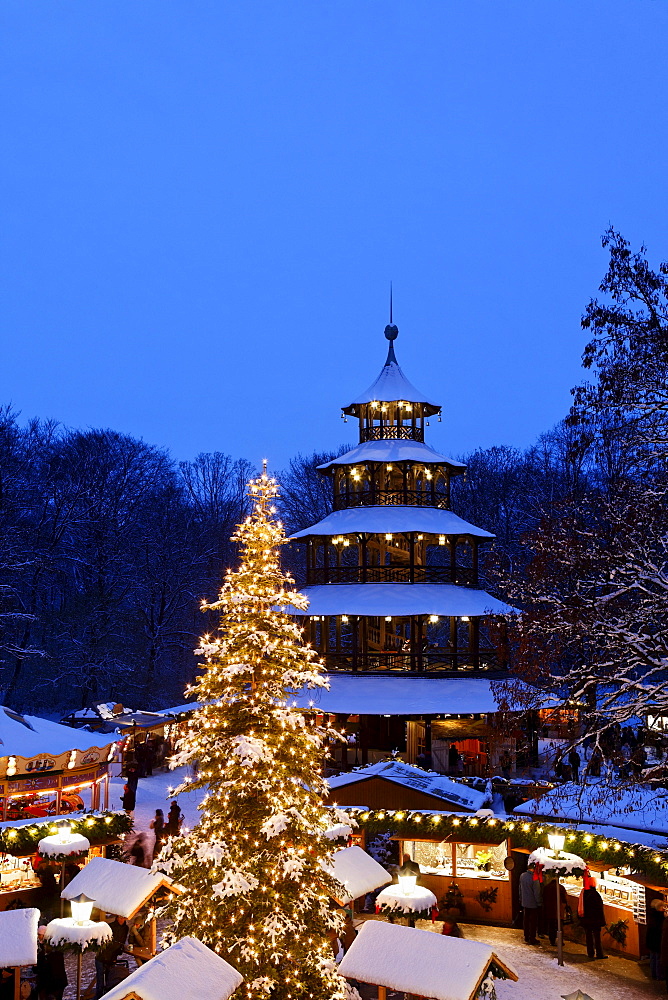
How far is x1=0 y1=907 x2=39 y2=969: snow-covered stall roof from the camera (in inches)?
407

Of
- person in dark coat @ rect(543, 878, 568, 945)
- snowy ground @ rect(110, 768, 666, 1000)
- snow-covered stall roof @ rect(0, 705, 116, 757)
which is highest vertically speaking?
snow-covered stall roof @ rect(0, 705, 116, 757)

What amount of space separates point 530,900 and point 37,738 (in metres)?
11.4

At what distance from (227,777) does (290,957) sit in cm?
212

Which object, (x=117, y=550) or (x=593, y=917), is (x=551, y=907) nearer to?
(x=593, y=917)

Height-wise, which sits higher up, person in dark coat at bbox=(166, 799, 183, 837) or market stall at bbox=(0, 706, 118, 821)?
market stall at bbox=(0, 706, 118, 821)

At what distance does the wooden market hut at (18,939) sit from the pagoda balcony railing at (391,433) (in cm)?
2560

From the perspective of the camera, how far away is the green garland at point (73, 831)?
51.6ft

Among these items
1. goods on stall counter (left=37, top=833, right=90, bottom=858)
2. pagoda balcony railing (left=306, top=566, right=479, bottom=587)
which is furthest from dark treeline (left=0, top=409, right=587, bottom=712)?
goods on stall counter (left=37, top=833, right=90, bottom=858)

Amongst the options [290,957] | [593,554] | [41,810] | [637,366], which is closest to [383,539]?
[41,810]

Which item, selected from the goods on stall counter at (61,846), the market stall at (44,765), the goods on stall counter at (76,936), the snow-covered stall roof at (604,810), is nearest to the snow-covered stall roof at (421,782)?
the snow-covered stall roof at (604,810)

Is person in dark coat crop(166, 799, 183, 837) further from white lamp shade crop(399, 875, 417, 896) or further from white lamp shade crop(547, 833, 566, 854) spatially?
white lamp shade crop(547, 833, 566, 854)

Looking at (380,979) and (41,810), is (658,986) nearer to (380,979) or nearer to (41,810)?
(380,979)

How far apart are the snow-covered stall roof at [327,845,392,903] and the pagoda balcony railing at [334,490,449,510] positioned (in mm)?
18677

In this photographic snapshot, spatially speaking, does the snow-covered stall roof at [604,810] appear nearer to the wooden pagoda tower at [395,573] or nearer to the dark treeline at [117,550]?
the wooden pagoda tower at [395,573]
